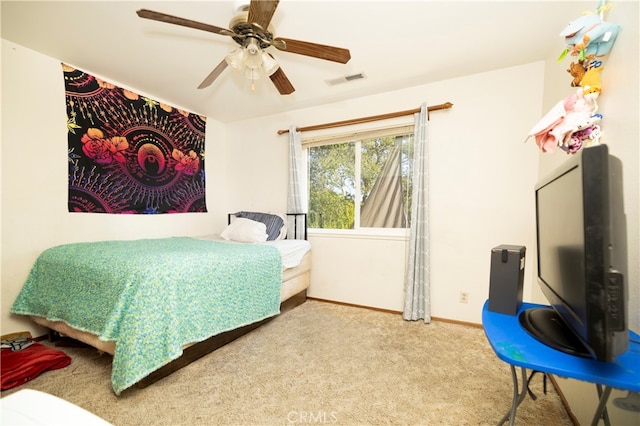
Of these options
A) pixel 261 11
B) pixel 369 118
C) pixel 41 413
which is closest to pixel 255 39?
pixel 261 11

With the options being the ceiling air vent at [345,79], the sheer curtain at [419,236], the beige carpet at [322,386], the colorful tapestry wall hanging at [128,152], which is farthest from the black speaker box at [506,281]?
the colorful tapestry wall hanging at [128,152]

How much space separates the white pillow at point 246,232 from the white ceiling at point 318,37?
56.6 inches

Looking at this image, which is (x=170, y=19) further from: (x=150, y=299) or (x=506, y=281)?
(x=506, y=281)

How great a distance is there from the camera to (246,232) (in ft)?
8.84

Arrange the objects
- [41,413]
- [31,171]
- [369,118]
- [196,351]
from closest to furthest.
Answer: [41,413]
[196,351]
[31,171]
[369,118]

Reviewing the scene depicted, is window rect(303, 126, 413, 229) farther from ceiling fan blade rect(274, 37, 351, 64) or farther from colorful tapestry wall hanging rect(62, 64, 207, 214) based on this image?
colorful tapestry wall hanging rect(62, 64, 207, 214)

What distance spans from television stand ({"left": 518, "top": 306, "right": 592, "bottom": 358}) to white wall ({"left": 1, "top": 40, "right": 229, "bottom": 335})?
331cm

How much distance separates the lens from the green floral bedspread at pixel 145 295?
141 cm

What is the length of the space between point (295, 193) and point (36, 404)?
2.67 meters

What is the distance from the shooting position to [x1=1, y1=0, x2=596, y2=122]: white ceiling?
1.65m

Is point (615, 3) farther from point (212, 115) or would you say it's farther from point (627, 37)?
point (212, 115)

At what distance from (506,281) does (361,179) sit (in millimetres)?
2081

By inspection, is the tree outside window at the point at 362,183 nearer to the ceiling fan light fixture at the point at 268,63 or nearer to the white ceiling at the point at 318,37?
the white ceiling at the point at 318,37

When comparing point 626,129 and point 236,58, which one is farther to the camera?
point 236,58
